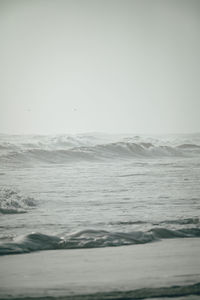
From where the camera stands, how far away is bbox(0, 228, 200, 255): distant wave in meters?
1.60

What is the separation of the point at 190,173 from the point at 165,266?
2539 millimetres

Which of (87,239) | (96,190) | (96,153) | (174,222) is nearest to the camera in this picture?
(87,239)

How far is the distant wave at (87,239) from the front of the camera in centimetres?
160

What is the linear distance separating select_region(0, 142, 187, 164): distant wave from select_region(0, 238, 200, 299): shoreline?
266 centimetres

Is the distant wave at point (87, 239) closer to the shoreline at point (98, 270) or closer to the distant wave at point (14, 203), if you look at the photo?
the shoreline at point (98, 270)

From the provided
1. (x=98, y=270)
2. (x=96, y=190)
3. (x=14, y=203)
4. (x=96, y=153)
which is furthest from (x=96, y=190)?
(x=98, y=270)

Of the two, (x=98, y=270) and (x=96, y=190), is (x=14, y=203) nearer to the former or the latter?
(x=96, y=190)

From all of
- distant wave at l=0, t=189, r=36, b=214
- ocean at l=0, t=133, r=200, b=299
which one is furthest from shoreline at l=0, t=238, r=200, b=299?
distant wave at l=0, t=189, r=36, b=214

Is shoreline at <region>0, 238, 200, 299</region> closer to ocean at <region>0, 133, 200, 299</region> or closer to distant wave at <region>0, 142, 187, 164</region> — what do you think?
ocean at <region>0, 133, 200, 299</region>

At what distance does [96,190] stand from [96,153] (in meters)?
1.41

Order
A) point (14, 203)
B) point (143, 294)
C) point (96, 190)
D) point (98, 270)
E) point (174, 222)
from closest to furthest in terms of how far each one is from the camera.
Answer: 1. point (143, 294)
2. point (98, 270)
3. point (174, 222)
4. point (14, 203)
5. point (96, 190)

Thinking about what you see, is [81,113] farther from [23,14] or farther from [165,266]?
[165,266]

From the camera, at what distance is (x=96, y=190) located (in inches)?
123

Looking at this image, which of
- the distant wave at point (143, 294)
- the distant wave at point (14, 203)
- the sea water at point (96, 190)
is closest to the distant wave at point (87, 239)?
the sea water at point (96, 190)
